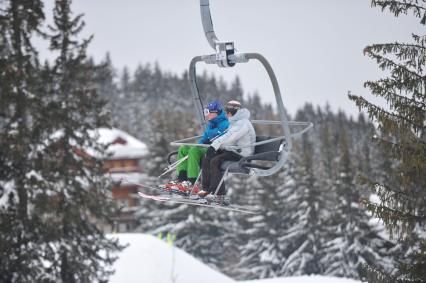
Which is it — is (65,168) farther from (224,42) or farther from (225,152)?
(224,42)

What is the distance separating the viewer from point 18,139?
Result: 858 inches

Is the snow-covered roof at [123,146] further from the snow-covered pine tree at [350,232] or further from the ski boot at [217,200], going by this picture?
the ski boot at [217,200]

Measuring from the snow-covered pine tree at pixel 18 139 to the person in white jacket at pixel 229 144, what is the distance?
11.8m

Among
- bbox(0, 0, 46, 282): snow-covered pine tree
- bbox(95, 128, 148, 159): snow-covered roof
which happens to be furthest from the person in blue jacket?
bbox(95, 128, 148, 159): snow-covered roof

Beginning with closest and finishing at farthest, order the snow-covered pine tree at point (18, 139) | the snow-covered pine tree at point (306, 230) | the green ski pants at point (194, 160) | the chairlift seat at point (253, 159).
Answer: the chairlift seat at point (253, 159)
the green ski pants at point (194, 160)
the snow-covered pine tree at point (18, 139)
the snow-covered pine tree at point (306, 230)

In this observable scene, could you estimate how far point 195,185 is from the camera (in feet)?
38.5

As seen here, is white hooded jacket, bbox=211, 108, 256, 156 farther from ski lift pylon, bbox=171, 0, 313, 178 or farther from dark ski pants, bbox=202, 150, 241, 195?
dark ski pants, bbox=202, 150, 241, 195

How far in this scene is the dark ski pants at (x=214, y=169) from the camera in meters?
11.6

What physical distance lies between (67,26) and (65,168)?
679cm

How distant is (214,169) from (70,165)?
15.0m

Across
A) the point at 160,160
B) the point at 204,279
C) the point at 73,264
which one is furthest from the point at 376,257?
the point at 73,264

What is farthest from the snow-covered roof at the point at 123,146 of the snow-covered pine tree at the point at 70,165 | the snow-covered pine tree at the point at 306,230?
the snow-covered pine tree at the point at 70,165

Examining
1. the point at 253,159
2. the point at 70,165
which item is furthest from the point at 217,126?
the point at 70,165

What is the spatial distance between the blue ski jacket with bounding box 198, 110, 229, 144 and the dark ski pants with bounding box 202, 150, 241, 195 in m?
0.39
